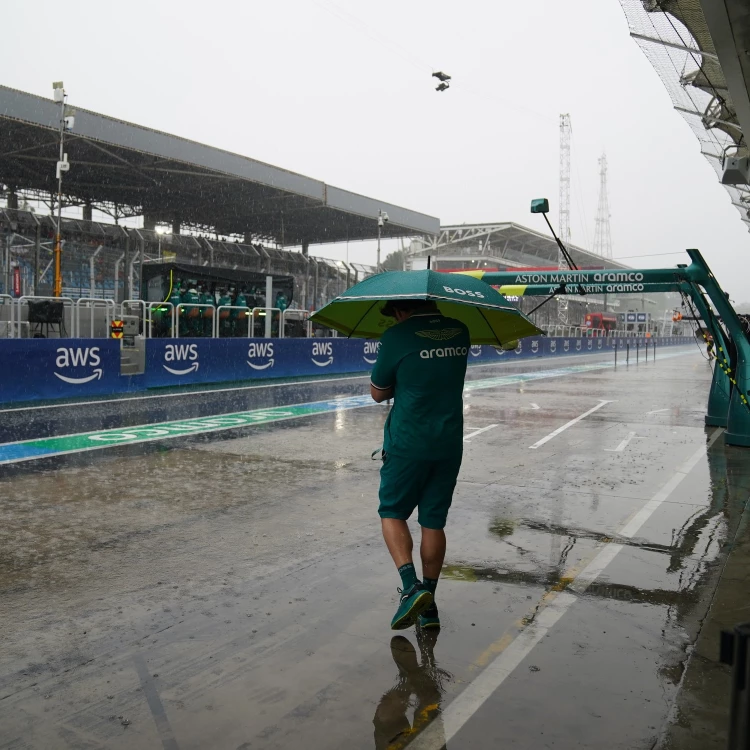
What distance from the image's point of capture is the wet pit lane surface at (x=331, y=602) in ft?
10.8

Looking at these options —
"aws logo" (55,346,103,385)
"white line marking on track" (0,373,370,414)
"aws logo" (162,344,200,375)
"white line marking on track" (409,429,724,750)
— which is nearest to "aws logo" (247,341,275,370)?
"white line marking on track" (0,373,370,414)

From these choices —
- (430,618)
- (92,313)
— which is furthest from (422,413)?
(92,313)

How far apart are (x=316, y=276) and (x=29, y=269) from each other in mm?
13533

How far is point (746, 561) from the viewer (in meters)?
5.59

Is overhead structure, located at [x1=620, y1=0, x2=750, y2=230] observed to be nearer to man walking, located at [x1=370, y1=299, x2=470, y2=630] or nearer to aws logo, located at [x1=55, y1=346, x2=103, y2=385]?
man walking, located at [x1=370, y1=299, x2=470, y2=630]

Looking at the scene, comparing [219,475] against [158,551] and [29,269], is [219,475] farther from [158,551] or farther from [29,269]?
[29,269]

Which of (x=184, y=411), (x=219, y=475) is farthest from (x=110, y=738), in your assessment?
(x=184, y=411)

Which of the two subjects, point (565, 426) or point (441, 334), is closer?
point (441, 334)

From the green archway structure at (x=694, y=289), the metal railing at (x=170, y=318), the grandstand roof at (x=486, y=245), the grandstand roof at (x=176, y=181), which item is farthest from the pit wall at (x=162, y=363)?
the grandstand roof at (x=486, y=245)

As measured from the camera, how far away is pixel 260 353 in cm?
2127

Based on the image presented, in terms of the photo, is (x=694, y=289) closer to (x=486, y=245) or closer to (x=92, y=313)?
(x=92, y=313)

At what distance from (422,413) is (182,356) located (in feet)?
49.9

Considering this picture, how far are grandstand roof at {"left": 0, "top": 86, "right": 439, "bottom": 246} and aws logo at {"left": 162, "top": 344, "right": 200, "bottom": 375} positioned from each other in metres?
12.8

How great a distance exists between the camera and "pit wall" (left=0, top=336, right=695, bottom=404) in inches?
582
